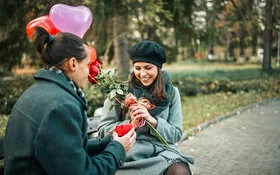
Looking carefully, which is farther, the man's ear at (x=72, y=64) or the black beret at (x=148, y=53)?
the black beret at (x=148, y=53)

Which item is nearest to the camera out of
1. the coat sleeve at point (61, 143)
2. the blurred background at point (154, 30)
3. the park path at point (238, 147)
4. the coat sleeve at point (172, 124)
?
the coat sleeve at point (61, 143)

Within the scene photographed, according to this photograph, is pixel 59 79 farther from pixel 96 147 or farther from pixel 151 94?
pixel 151 94

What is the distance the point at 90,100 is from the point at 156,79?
518 cm

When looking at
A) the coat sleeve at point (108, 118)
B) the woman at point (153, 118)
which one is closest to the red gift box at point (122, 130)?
the woman at point (153, 118)

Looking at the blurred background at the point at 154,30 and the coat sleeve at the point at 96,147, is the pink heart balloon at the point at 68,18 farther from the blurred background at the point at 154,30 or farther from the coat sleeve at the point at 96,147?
the blurred background at the point at 154,30

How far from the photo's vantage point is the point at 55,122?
5.03 feet

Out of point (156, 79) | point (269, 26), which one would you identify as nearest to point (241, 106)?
point (269, 26)

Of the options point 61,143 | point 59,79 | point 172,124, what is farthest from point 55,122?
point 172,124

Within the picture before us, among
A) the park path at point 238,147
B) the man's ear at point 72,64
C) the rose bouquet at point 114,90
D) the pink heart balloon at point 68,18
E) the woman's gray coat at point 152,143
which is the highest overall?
the pink heart balloon at point 68,18

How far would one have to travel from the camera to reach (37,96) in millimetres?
1606

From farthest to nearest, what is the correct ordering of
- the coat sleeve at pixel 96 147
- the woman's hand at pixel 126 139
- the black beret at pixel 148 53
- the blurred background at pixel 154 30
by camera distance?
the blurred background at pixel 154 30, the black beret at pixel 148 53, the coat sleeve at pixel 96 147, the woman's hand at pixel 126 139

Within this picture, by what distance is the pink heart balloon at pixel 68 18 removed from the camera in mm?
2662

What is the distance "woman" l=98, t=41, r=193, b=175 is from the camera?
2.55 m

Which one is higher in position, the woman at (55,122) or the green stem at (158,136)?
the woman at (55,122)
